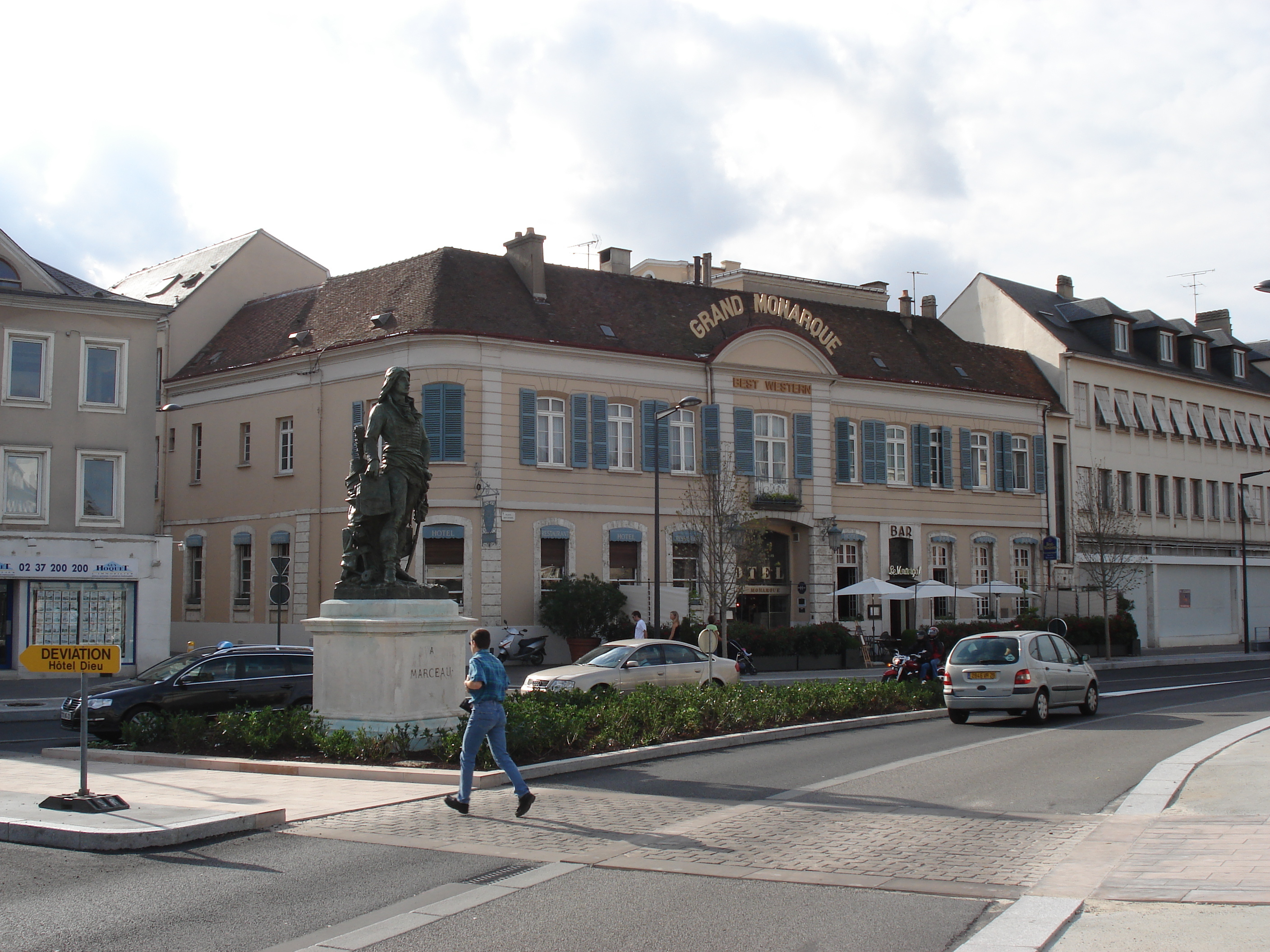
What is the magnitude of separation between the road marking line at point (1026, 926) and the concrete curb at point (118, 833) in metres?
6.05

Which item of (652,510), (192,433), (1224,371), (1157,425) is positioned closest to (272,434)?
(192,433)

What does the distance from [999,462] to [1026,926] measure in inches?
1625

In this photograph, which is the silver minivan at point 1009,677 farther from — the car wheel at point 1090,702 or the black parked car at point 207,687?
the black parked car at point 207,687

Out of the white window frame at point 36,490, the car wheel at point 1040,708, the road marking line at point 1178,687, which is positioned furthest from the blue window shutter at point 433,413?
the car wheel at point 1040,708

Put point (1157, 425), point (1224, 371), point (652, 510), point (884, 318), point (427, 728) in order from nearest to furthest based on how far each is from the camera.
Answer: point (427, 728)
point (652, 510)
point (884, 318)
point (1157, 425)
point (1224, 371)

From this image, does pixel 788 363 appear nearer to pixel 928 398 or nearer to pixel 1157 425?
pixel 928 398

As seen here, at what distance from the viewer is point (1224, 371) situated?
199 ft

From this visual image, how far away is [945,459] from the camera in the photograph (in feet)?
149

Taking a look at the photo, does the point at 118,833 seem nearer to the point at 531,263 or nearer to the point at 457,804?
the point at 457,804

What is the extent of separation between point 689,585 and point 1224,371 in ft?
115

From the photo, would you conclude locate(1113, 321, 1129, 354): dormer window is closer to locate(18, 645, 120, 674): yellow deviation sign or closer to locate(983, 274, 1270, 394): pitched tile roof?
locate(983, 274, 1270, 394): pitched tile roof

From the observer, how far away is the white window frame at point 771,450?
40.8 meters

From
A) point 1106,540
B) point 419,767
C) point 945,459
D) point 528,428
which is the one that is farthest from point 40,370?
point 1106,540

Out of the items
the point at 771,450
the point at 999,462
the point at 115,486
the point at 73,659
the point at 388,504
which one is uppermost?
the point at 999,462
